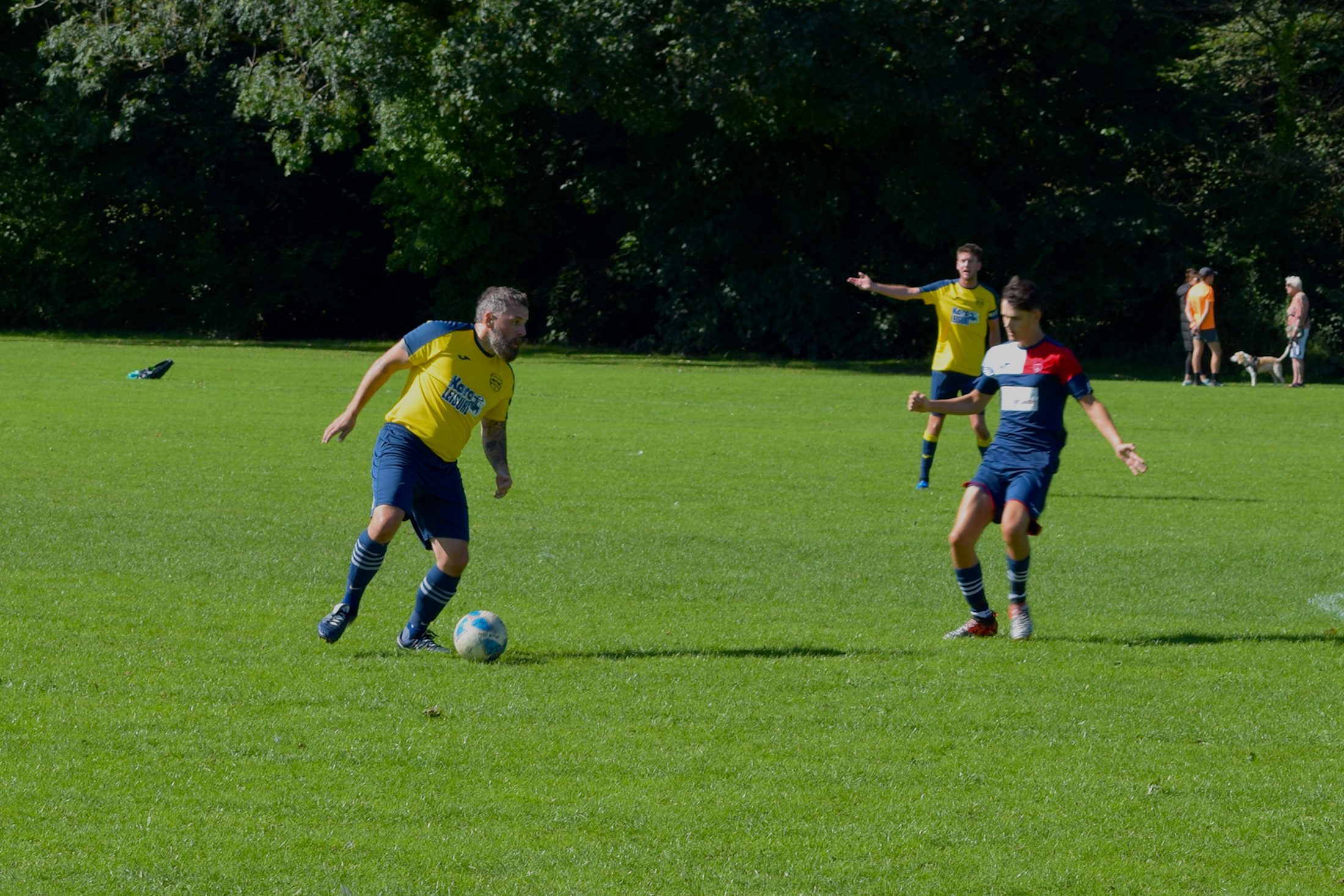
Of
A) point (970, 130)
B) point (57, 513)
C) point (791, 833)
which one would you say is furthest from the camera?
point (970, 130)

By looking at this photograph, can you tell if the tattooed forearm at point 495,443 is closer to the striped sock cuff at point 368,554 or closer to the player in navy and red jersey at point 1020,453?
the striped sock cuff at point 368,554

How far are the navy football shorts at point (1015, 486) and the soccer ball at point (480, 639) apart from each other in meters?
2.60

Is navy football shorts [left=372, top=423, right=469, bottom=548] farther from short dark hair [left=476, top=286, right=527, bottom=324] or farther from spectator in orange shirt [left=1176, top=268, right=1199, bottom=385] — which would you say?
spectator in orange shirt [left=1176, top=268, right=1199, bottom=385]

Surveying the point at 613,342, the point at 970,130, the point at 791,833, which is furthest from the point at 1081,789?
the point at 613,342

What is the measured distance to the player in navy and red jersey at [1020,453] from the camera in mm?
7973

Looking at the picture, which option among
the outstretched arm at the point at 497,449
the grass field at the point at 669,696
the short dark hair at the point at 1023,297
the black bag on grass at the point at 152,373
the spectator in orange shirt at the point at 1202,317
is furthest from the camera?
the spectator in orange shirt at the point at 1202,317

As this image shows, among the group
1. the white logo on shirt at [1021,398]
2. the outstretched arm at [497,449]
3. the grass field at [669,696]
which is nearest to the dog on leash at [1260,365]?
the grass field at [669,696]

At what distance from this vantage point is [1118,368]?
34.9 meters

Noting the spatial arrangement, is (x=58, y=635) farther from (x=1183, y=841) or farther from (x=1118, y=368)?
(x=1118, y=368)

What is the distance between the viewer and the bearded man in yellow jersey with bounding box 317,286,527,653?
24.4 feet

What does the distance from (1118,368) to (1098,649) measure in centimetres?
2834

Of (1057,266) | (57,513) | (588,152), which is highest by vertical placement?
(588,152)

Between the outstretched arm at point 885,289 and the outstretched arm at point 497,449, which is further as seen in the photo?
the outstretched arm at point 885,289

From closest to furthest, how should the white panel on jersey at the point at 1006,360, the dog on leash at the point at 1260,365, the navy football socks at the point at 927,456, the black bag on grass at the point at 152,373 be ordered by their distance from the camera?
the white panel on jersey at the point at 1006,360
the navy football socks at the point at 927,456
the black bag on grass at the point at 152,373
the dog on leash at the point at 1260,365
